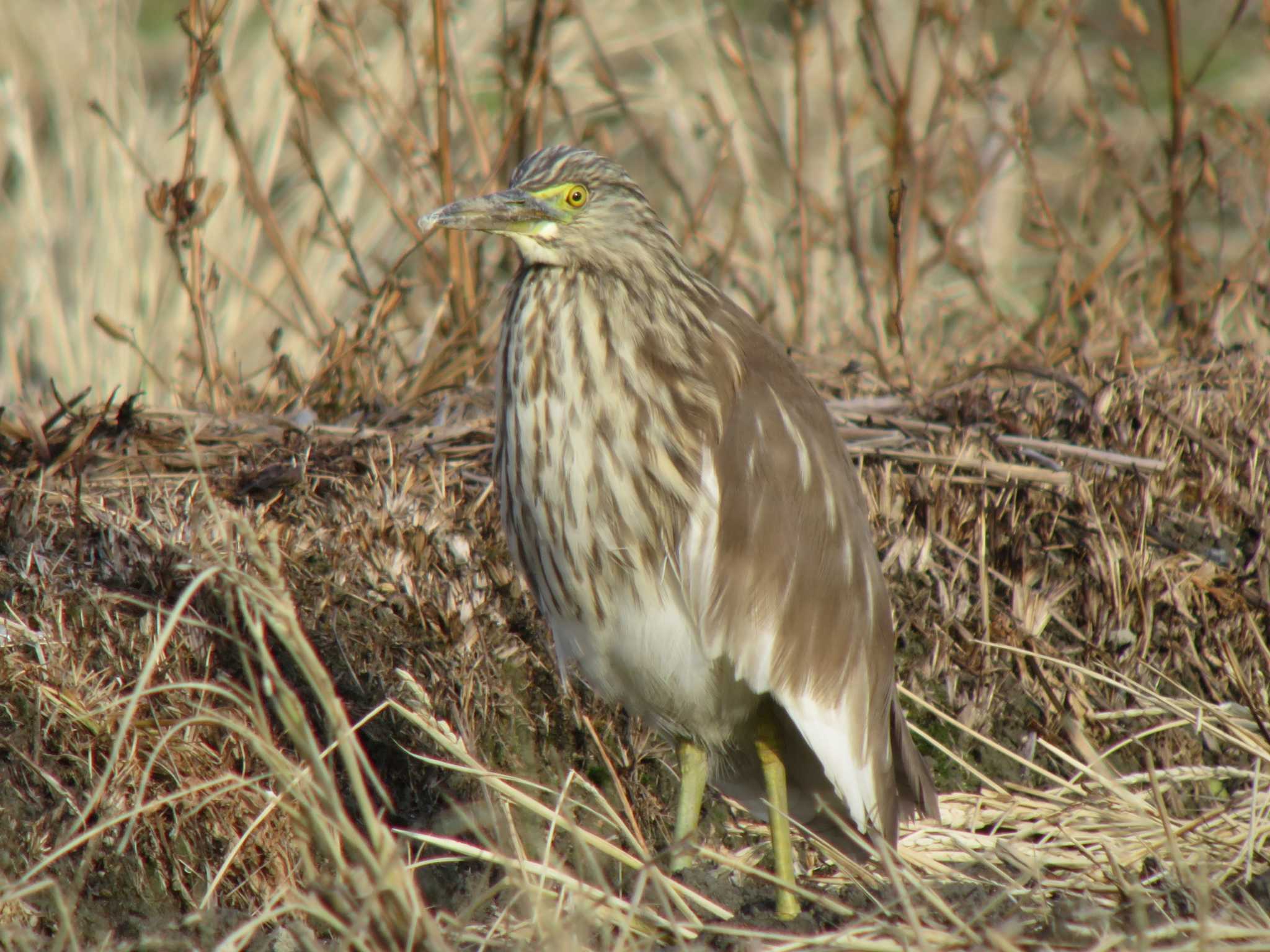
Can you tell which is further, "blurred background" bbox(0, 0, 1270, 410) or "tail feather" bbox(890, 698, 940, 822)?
"blurred background" bbox(0, 0, 1270, 410)

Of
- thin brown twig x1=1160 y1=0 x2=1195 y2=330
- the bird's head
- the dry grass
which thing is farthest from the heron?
thin brown twig x1=1160 y1=0 x2=1195 y2=330

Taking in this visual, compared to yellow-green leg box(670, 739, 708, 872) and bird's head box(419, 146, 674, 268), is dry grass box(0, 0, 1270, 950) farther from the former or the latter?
bird's head box(419, 146, 674, 268)

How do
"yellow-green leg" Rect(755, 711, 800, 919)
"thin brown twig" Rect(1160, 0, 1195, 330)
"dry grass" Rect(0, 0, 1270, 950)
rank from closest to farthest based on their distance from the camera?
1. "dry grass" Rect(0, 0, 1270, 950)
2. "yellow-green leg" Rect(755, 711, 800, 919)
3. "thin brown twig" Rect(1160, 0, 1195, 330)

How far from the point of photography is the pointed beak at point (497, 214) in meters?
2.74

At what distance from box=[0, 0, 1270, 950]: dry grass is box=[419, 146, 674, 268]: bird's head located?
760 millimetres

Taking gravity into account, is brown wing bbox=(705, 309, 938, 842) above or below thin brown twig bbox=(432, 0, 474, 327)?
below

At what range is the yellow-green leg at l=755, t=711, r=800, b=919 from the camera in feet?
8.82

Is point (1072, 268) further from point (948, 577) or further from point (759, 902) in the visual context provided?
point (759, 902)

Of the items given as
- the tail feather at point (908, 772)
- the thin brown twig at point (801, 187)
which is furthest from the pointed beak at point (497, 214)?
the thin brown twig at point (801, 187)

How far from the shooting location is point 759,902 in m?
2.65

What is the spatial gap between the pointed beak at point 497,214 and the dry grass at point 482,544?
75cm

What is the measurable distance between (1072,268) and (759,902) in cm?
271

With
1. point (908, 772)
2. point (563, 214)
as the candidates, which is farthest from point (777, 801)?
point (563, 214)

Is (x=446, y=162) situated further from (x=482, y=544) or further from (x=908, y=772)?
(x=908, y=772)
